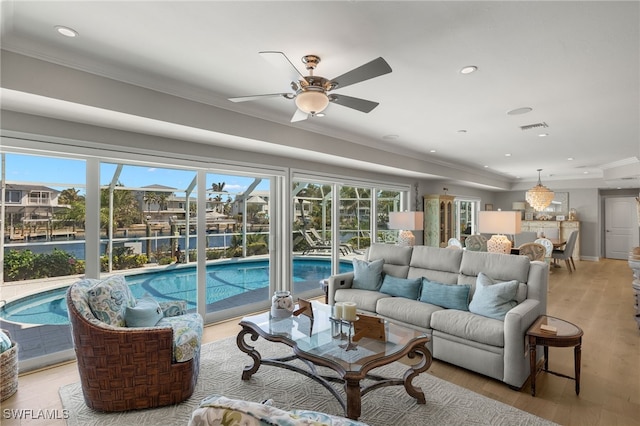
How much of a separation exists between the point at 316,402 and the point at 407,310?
1.31 m

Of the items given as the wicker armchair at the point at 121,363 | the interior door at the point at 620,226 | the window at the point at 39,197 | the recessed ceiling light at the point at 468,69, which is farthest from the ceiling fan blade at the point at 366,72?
the interior door at the point at 620,226

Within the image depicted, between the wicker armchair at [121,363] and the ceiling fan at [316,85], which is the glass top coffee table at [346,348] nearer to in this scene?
the wicker armchair at [121,363]

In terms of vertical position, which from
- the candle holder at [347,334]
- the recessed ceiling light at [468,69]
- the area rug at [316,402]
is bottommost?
the area rug at [316,402]

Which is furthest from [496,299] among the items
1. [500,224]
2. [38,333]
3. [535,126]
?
[38,333]

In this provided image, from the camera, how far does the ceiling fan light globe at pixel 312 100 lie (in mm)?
2264

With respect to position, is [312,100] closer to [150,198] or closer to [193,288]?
[150,198]

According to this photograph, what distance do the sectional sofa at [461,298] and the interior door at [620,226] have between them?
9401 mm

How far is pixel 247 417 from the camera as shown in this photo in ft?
2.51

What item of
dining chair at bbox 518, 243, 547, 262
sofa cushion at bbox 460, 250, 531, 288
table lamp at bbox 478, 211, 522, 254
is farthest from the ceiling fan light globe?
dining chair at bbox 518, 243, 547, 262

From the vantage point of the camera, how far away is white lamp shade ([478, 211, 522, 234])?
3.68 meters

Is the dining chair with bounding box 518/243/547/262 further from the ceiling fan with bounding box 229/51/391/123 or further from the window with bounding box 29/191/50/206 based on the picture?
the window with bounding box 29/191/50/206

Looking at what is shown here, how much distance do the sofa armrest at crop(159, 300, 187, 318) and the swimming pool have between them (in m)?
1.00

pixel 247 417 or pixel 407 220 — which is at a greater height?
pixel 407 220

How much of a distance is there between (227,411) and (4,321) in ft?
11.3
